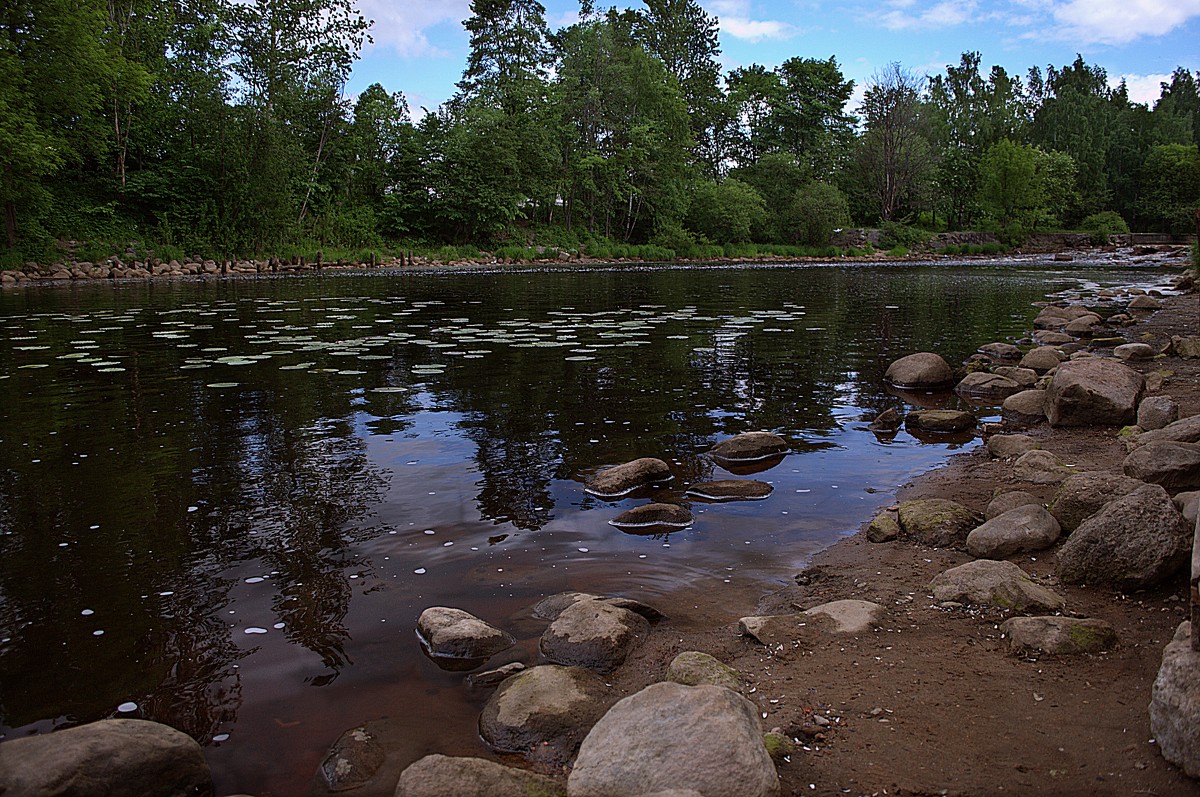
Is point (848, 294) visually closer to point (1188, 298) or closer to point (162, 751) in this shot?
point (1188, 298)

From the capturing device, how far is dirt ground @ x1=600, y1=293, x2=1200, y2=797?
7.66ft

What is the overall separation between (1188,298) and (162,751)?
22.0m

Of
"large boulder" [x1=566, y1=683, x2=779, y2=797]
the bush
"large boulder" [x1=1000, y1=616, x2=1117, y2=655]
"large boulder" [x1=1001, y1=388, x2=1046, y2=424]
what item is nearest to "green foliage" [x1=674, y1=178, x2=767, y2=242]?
the bush

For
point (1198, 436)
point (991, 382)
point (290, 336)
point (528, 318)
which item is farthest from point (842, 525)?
point (528, 318)

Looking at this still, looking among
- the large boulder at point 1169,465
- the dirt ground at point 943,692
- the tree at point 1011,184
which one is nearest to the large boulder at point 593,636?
the dirt ground at point 943,692

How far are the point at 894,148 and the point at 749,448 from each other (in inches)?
2516

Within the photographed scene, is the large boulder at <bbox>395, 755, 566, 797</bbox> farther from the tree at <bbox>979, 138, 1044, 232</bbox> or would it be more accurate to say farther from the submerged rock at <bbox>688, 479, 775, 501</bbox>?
the tree at <bbox>979, 138, 1044, 232</bbox>

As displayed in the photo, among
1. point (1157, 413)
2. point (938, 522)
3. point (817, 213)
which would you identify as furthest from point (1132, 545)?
point (817, 213)

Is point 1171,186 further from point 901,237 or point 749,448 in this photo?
point 749,448

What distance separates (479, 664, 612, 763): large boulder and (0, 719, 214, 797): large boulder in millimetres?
925

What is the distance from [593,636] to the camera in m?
3.31

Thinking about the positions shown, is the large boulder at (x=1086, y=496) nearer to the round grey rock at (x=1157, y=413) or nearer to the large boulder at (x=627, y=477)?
the round grey rock at (x=1157, y=413)

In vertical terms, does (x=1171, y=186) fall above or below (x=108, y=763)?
above

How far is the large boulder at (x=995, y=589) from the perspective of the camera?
339cm
